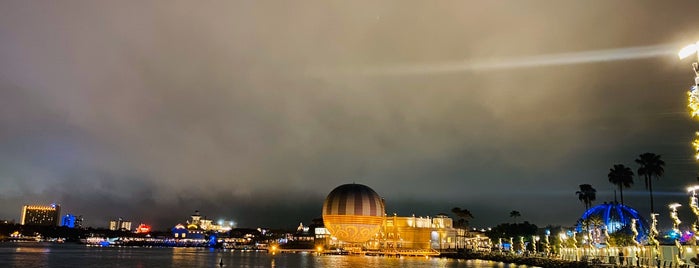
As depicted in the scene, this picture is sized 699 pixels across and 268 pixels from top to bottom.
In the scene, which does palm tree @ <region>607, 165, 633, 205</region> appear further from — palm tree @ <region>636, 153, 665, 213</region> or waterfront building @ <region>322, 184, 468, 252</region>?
waterfront building @ <region>322, 184, 468, 252</region>

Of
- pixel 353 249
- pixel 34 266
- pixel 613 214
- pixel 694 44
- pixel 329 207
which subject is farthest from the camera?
pixel 613 214

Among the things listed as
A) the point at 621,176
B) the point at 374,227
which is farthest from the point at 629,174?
the point at 374,227

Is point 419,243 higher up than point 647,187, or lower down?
lower down

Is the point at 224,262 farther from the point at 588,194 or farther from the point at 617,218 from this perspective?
the point at 617,218

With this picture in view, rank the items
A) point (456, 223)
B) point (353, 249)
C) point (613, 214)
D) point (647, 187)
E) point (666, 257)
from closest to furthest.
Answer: point (666, 257)
point (647, 187)
point (353, 249)
point (613, 214)
point (456, 223)

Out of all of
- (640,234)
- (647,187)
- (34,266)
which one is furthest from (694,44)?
(640,234)

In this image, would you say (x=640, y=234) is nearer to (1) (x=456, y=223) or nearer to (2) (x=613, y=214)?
(2) (x=613, y=214)

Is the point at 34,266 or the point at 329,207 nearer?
the point at 34,266

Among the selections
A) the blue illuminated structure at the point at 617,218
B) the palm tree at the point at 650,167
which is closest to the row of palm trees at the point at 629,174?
the palm tree at the point at 650,167

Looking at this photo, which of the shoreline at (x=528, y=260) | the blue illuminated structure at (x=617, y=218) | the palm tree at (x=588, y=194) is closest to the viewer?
the shoreline at (x=528, y=260)

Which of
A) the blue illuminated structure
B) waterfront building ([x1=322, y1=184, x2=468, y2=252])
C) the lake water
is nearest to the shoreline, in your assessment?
the lake water

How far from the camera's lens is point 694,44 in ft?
58.8

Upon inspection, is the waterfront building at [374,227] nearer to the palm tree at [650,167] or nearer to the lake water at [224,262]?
the lake water at [224,262]

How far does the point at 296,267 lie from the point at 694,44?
239ft
